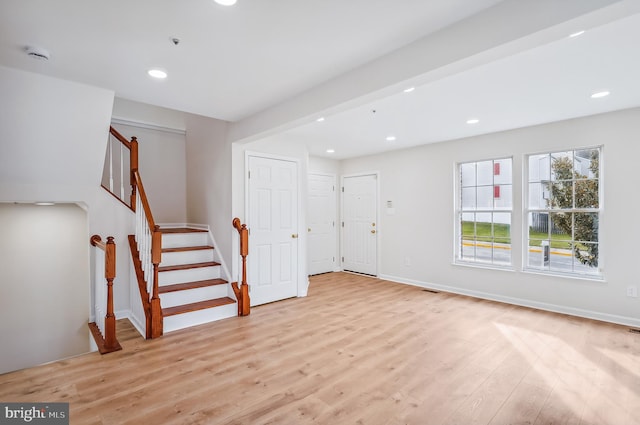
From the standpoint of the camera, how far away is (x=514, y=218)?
14.3ft

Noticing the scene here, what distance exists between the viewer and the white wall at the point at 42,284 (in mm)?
3865

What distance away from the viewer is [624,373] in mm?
2463

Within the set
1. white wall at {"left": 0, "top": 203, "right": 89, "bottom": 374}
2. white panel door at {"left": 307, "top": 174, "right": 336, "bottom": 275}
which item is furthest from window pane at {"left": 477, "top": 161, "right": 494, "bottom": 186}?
white wall at {"left": 0, "top": 203, "right": 89, "bottom": 374}

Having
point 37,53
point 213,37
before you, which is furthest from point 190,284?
point 213,37

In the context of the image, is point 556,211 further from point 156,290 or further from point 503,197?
point 156,290

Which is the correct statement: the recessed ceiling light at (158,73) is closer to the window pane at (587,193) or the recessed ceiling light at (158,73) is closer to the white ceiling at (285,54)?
the white ceiling at (285,54)

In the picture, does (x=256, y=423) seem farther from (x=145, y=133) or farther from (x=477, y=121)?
(x=145, y=133)

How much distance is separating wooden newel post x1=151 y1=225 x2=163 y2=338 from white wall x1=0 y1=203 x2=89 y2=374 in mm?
1680

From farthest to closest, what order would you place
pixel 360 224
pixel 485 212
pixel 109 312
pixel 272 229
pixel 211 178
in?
pixel 360 224
pixel 485 212
pixel 211 178
pixel 272 229
pixel 109 312

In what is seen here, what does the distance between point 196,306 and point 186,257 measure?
0.81 meters

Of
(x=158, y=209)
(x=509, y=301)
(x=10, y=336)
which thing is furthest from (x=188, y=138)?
(x=509, y=301)

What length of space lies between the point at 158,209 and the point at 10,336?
7.79 feet

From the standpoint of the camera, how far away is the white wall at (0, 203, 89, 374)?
3865 mm

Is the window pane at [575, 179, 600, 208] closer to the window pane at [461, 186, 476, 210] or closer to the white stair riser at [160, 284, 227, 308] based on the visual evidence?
the window pane at [461, 186, 476, 210]
